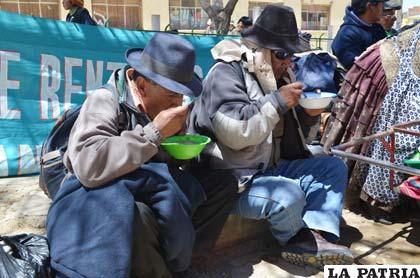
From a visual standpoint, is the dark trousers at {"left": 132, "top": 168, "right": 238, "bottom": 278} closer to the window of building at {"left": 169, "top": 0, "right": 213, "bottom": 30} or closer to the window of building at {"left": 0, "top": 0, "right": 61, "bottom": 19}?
the window of building at {"left": 0, "top": 0, "right": 61, "bottom": 19}

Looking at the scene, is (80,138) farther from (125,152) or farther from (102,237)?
(102,237)

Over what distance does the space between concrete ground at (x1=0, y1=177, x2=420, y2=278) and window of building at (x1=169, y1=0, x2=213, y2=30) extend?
1902 cm

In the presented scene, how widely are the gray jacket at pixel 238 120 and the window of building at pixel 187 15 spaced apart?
19.7m

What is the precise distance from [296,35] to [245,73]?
1.19ft

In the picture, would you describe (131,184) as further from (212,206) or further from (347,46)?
(347,46)

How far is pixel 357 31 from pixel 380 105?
3.52 feet

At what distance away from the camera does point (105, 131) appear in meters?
1.93

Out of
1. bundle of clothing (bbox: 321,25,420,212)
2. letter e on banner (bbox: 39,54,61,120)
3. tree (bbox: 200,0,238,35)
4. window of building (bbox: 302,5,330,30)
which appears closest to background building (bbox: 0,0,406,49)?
window of building (bbox: 302,5,330,30)

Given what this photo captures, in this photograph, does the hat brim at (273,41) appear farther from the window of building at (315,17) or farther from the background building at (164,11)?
the window of building at (315,17)

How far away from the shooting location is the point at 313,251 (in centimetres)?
250

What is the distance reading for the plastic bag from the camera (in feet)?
5.47

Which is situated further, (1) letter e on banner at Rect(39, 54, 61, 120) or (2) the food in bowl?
(1) letter e on banner at Rect(39, 54, 61, 120)

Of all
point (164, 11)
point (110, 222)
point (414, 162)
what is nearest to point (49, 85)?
point (110, 222)

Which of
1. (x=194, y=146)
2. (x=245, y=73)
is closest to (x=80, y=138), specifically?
(x=194, y=146)
